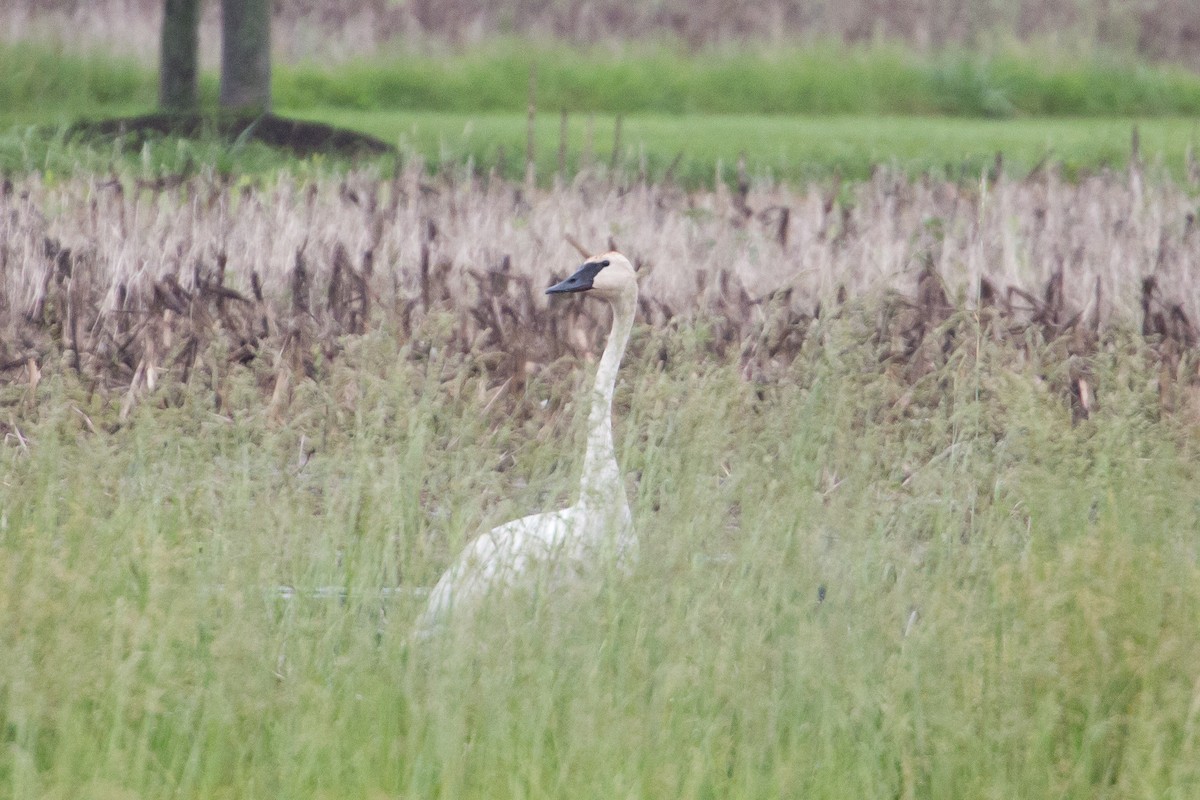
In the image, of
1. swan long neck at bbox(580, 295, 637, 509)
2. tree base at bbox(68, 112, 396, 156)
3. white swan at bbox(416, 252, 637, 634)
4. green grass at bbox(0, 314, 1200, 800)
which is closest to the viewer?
green grass at bbox(0, 314, 1200, 800)

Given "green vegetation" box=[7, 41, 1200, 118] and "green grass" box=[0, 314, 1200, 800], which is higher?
"green grass" box=[0, 314, 1200, 800]

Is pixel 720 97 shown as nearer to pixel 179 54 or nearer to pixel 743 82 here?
pixel 743 82

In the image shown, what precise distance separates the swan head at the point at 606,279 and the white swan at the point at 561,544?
38 cm

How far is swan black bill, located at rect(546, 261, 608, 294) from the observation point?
516 centimetres

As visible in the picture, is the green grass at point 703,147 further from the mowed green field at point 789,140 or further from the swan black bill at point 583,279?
the swan black bill at point 583,279

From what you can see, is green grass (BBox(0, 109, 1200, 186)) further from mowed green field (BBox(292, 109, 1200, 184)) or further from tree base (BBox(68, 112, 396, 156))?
tree base (BBox(68, 112, 396, 156))

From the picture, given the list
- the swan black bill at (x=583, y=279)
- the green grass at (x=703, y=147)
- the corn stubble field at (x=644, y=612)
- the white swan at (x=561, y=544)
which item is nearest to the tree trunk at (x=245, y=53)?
the green grass at (x=703, y=147)

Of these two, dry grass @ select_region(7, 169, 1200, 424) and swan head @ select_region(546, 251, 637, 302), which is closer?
swan head @ select_region(546, 251, 637, 302)

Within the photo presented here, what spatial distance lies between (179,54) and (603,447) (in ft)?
42.3

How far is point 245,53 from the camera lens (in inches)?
627

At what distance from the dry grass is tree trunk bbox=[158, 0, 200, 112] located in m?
7.26

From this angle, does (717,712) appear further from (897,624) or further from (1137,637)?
(1137,637)

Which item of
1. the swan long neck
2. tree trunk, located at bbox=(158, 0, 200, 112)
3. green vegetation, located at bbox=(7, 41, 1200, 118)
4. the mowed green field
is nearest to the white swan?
the swan long neck

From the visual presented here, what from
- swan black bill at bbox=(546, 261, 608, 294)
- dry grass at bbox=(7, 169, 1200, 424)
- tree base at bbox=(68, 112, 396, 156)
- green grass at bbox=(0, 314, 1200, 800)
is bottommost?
tree base at bbox=(68, 112, 396, 156)
